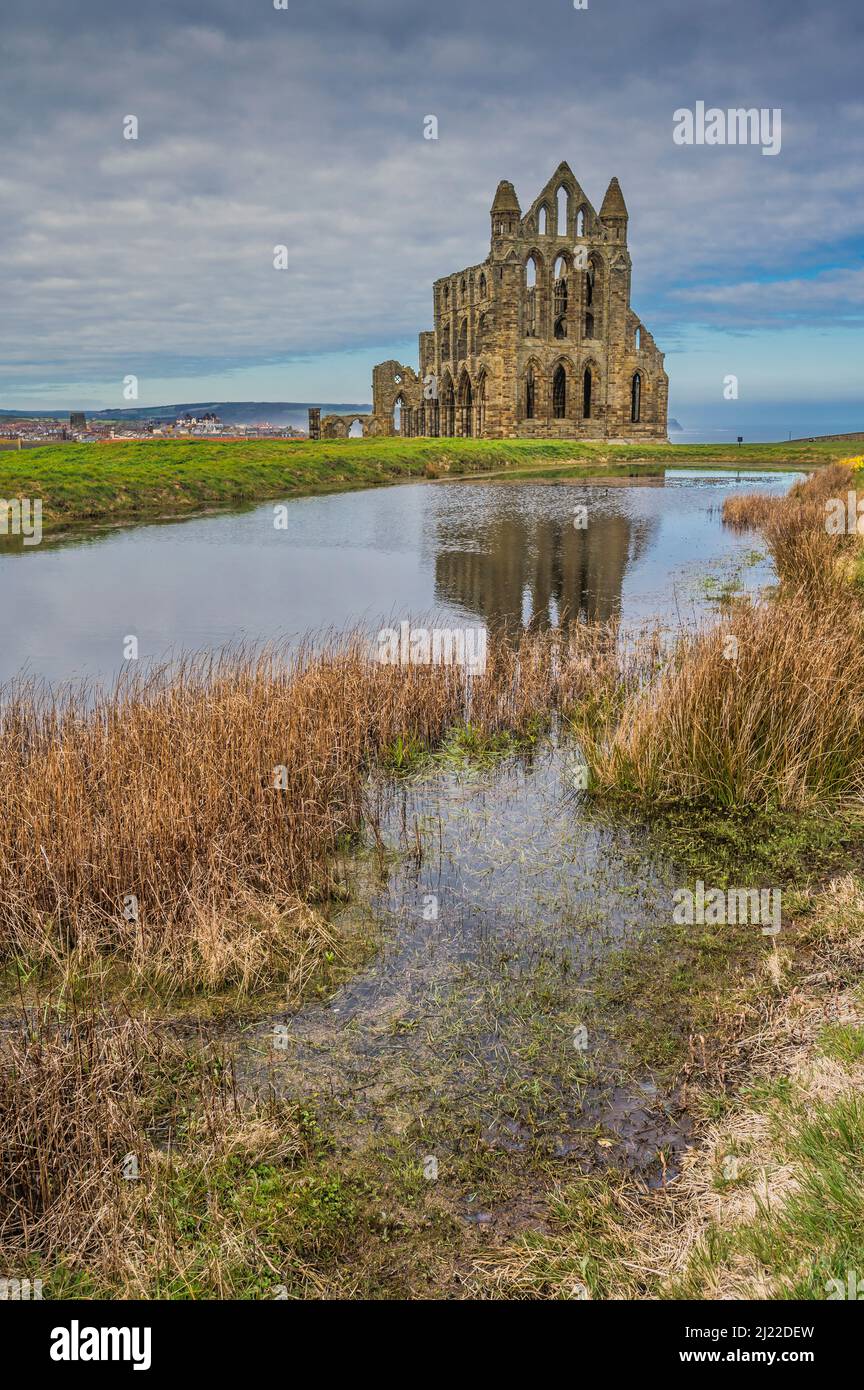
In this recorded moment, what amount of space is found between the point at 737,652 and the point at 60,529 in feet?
68.7

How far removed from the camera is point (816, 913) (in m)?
5.92

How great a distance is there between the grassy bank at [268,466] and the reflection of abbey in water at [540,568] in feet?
32.9

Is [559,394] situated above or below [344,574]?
above

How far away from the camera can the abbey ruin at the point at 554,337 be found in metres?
60.0

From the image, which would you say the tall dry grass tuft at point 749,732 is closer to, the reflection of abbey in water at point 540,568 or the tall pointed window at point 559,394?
the reflection of abbey in water at point 540,568

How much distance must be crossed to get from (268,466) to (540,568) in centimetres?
1915

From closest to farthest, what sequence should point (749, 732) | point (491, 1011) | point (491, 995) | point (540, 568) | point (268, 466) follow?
point (491, 1011) → point (491, 995) → point (749, 732) → point (540, 568) → point (268, 466)

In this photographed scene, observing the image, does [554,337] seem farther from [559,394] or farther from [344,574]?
[344,574]

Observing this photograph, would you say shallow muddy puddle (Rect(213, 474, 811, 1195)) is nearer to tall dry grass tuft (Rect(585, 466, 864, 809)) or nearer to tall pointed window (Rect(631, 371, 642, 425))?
tall dry grass tuft (Rect(585, 466, 864, 809))

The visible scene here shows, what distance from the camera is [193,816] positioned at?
242 inches

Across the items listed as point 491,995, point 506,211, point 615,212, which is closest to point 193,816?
point 491,995

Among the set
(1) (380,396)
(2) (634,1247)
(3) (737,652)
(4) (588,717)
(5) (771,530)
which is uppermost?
(1) (380,396)
